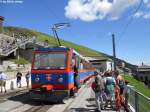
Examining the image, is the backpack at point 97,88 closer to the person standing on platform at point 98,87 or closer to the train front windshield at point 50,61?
the person standing on platform at point 98,87

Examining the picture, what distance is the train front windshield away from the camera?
69.7 ft

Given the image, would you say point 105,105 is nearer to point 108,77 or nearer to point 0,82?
point 108,77

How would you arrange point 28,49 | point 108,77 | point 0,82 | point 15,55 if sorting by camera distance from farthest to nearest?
point 28,49, point 15,55, point 0,82, point 108,77

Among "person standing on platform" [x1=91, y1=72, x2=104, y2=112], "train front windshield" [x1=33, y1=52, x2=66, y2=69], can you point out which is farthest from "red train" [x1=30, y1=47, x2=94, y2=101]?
"person standing on platform" [x1=91, y1=72, x2=104, y2=112]

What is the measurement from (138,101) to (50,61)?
753 centimetres

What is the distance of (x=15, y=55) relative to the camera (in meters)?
63.9

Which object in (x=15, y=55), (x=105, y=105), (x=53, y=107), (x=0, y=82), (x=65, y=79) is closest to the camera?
(x=105, y=105)

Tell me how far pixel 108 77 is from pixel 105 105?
6.10 feet

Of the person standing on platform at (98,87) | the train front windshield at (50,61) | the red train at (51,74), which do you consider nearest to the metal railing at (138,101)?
the person standing on platform at (98,87)

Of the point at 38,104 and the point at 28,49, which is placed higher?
the point at 28,49

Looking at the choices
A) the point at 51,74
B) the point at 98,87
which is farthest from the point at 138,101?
the point at 51,74

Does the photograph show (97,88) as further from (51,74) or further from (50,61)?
(50,61)

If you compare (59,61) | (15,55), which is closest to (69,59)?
(59,61)

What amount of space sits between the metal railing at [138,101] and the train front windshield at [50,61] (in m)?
4.99
